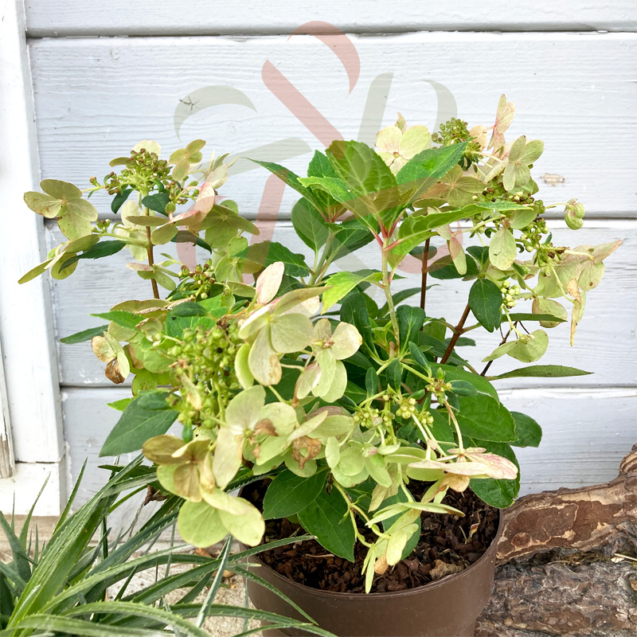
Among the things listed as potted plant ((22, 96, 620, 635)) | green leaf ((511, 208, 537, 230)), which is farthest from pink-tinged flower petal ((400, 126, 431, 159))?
green leaf ((511, 208, 537, 230))

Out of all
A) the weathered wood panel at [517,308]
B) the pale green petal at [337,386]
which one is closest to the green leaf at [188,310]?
the pale green petal at [337,386]

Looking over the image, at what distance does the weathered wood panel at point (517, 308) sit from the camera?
33.6 inches

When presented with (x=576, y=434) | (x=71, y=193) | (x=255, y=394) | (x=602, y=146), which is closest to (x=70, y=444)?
(x=71, y=193)

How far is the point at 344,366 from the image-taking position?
44cm

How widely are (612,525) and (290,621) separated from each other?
56 centimetres

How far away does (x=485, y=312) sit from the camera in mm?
521

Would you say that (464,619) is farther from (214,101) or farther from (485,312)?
(214,101)

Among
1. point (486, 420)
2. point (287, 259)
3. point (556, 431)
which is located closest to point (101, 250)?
point (287, 259)

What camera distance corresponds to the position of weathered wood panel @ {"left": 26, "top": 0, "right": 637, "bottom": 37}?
30.0 inches

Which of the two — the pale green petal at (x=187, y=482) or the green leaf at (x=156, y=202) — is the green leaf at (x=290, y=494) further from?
the green leaf at (x=156, y=202)

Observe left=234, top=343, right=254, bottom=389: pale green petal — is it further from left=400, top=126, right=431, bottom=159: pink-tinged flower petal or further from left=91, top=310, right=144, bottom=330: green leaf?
left=400, top=126, right=431, bottom=159: pink-tinged flower petal

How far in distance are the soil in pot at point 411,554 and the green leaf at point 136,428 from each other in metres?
0.31

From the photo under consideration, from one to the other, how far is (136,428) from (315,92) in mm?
572

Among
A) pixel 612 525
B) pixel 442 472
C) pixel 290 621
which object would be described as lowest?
pixel 612 525
